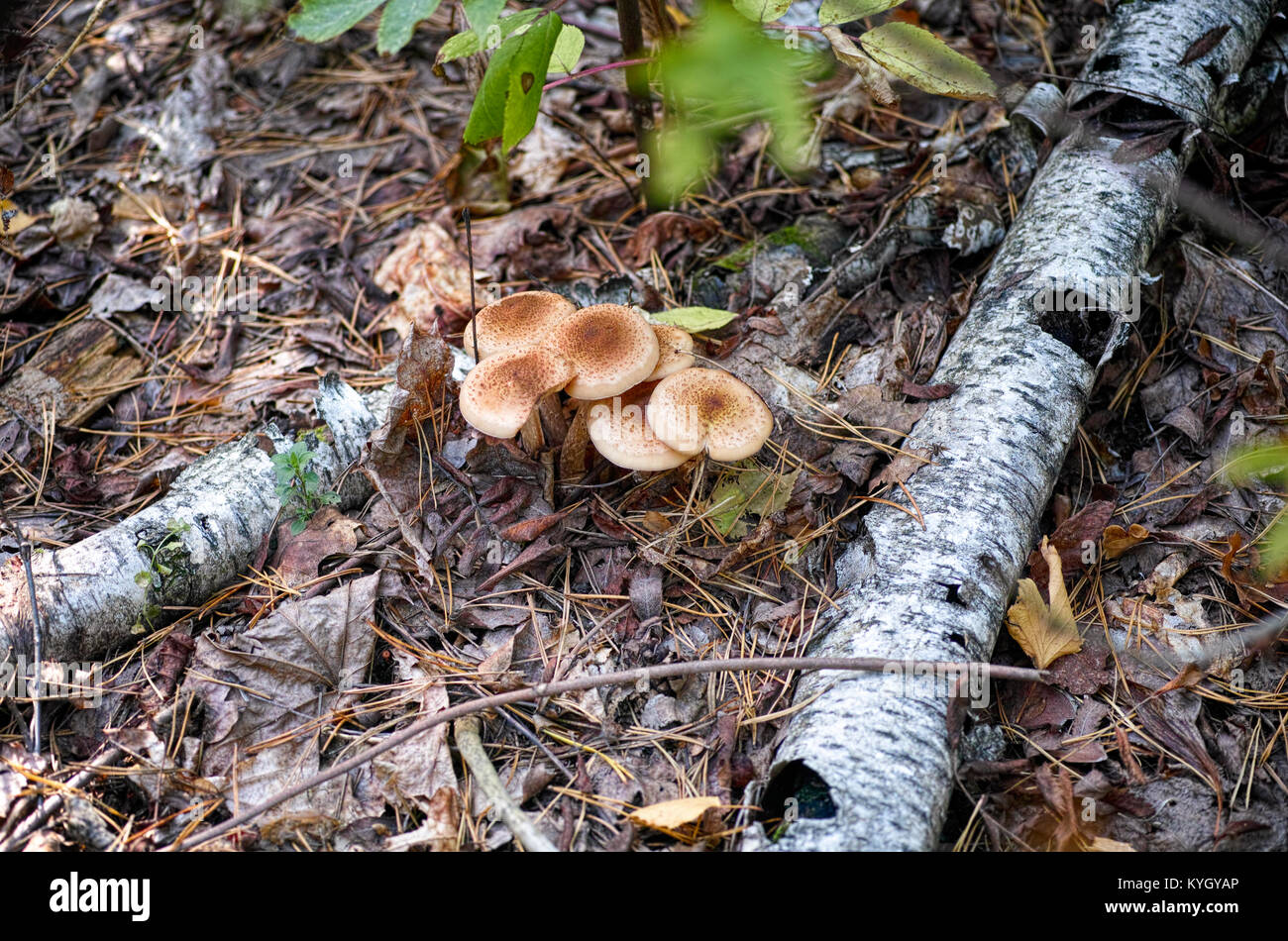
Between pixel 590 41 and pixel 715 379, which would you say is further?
pixel 590 41

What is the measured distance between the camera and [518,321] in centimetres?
307

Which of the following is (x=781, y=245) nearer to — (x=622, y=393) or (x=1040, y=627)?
(x=622, y=393)

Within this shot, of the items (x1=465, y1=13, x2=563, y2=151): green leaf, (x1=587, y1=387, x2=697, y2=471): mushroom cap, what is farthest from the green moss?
(x1=465, y1=13, x2=563, y2=151): green leaf

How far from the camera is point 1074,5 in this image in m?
4.71

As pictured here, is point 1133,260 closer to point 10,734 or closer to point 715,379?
point 715,379

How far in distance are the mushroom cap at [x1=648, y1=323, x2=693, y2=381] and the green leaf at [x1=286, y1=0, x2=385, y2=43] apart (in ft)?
4.28

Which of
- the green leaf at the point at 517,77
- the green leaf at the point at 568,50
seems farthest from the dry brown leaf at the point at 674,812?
the green leaf at the point at 568,50

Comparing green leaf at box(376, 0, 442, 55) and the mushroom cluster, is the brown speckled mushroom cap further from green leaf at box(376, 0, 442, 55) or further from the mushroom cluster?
green leaf at box(376, 0, 442, 55)

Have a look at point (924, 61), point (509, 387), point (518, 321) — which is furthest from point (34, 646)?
point (924, 61)

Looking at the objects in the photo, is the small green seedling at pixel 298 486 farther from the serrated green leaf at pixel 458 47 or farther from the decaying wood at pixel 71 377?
the serrated green leaf at pixel 458 47

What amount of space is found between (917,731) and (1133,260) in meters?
2.23

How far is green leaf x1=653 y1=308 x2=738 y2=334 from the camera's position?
3322 millimetres

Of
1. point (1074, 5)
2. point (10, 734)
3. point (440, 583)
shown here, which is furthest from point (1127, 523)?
point (10, 734)

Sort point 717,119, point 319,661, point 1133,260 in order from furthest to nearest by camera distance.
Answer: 1. point 717,119
2. point 1133,260
3. point 319,661
